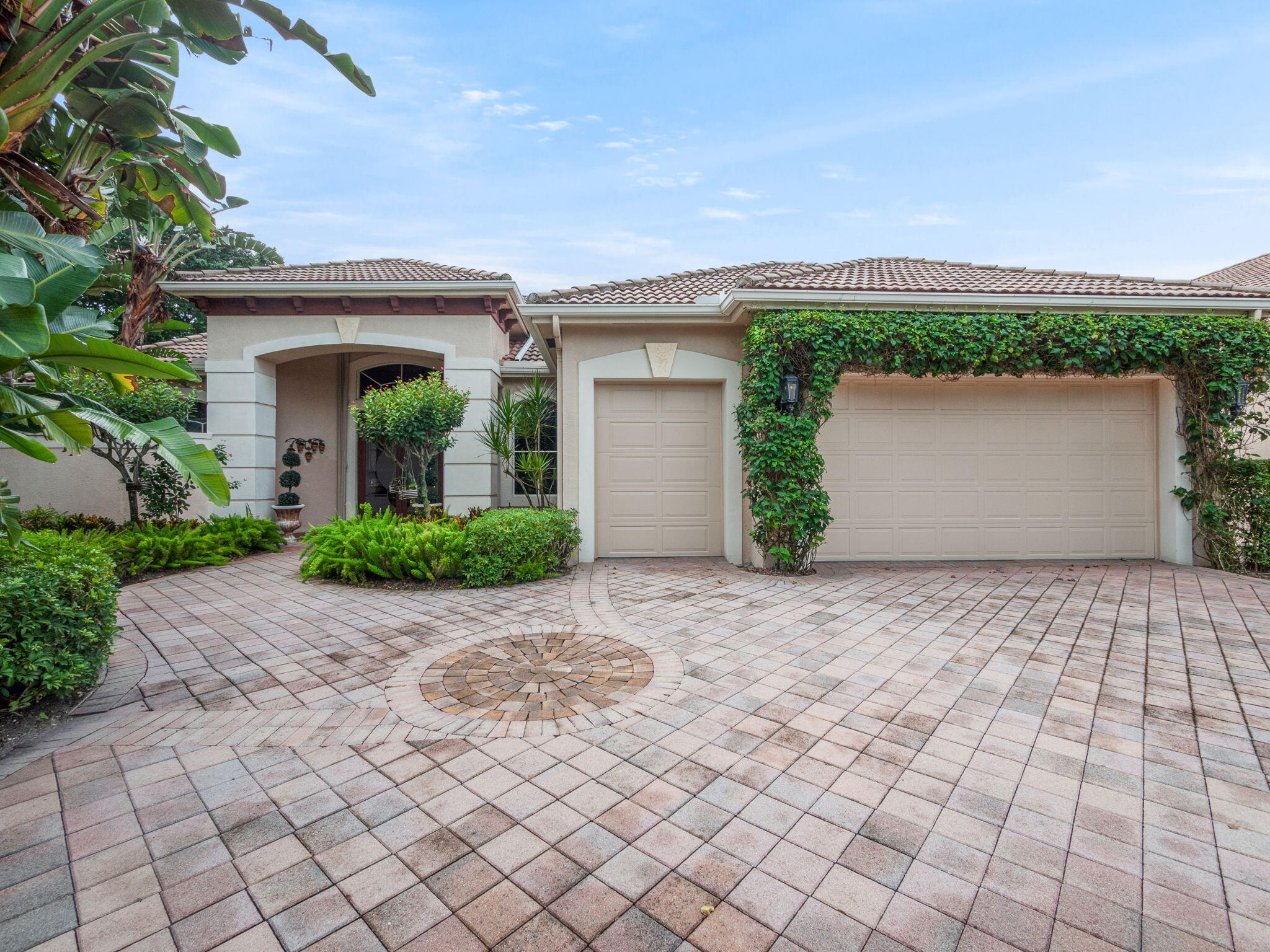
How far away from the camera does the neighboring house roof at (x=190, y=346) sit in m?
10.9

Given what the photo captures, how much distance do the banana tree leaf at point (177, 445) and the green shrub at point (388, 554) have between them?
3.37m

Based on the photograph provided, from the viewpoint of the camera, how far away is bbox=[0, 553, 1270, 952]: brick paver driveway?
5.72 ft

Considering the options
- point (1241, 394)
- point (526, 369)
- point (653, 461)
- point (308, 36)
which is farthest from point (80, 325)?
point (1241, 394)

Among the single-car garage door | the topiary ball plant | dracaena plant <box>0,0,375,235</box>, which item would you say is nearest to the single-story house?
the single-car garage door

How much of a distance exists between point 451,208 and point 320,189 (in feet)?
8.15

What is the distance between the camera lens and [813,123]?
399 inches

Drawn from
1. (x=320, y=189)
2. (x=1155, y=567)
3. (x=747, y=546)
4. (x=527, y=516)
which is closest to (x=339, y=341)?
(x=320, y=189)

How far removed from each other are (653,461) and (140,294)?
31.5 ft

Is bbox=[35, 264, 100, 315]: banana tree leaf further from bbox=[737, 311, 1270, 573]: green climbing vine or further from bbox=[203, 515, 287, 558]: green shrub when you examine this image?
bbox=[203, 515, 287, 558]: green shrub

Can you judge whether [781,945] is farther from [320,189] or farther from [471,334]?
[320,189]

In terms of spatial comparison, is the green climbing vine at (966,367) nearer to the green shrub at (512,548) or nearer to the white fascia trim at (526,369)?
the green shrub at (512,548)

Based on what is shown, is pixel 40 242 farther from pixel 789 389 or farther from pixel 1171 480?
pixel 1171 480

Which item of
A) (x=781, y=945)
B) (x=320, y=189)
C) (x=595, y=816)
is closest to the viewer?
(x=781, y=945)

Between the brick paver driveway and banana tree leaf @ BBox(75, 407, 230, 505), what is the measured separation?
1.32 m
